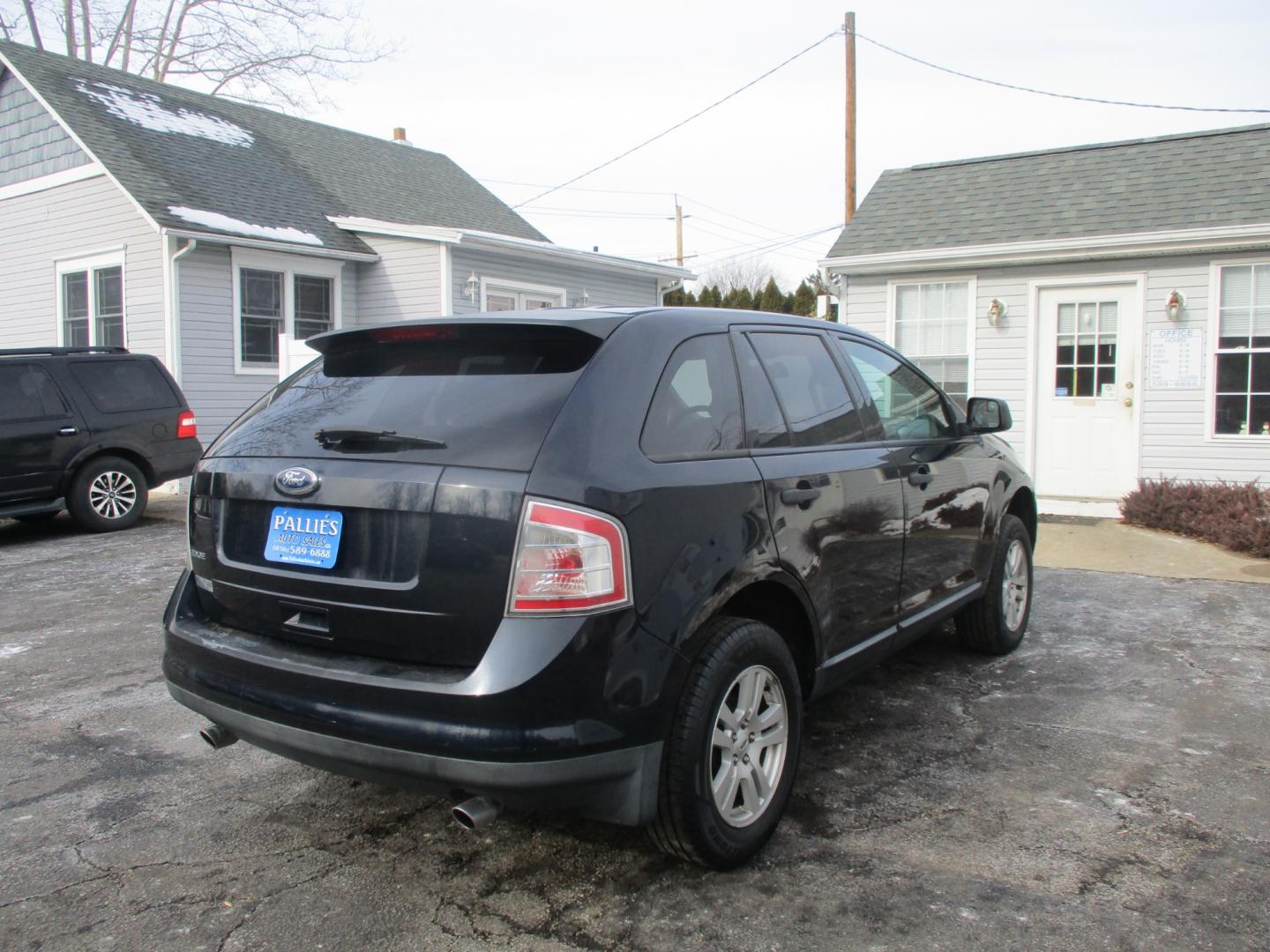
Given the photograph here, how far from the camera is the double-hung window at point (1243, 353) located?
9930 millimetres

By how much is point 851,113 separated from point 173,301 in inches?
465

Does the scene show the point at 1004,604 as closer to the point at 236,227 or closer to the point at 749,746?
the point at 749,746

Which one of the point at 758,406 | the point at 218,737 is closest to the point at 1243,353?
the point at 758,406

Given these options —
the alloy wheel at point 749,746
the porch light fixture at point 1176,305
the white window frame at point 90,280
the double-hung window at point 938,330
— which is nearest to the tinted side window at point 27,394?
the white window frame at point 90,280

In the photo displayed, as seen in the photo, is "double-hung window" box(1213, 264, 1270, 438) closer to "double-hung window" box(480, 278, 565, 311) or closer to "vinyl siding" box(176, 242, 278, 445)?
"double-hung window" box(480, 278, 565, 311)

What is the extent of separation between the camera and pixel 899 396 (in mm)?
4434

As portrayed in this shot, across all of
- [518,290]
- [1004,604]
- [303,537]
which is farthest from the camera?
[518,290]

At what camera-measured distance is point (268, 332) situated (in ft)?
45.9

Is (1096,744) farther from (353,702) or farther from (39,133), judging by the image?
(39,133)

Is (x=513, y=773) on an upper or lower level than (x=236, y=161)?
lower

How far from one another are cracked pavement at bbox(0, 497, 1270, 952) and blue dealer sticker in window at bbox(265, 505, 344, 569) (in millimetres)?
945

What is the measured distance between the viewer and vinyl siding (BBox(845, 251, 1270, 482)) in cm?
1013

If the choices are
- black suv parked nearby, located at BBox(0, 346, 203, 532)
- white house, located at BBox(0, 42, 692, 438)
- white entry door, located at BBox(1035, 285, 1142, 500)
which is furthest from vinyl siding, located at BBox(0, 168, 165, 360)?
white entry door, located at BBox(1035, 285, 1142, 500)

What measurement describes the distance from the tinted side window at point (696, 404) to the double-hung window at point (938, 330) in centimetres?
862
